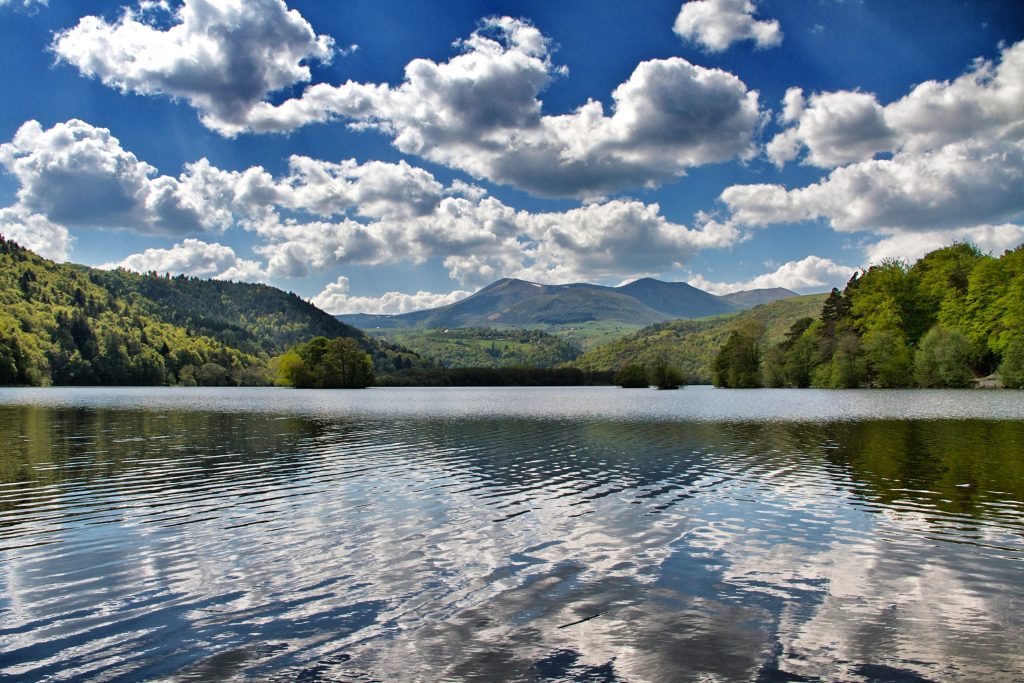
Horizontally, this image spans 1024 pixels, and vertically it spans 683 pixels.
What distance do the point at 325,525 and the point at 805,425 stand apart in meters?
48.1

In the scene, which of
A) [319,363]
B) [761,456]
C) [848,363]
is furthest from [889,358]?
[319,363]

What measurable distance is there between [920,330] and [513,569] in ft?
538

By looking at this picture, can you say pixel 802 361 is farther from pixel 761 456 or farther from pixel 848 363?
pixel 761 456

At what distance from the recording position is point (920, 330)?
5930 inches

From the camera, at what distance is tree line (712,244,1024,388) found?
125125mm

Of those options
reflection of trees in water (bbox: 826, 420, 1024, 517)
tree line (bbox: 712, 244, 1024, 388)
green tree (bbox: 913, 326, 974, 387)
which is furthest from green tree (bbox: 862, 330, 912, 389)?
reflection of trees in water (bbox: 826, 420, 1024, 517)

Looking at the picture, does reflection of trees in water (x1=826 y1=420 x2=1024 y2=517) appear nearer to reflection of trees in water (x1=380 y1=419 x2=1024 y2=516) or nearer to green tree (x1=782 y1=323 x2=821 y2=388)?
reflection of trees in water (x1=380 y1=419 x2=1024 y2=516)

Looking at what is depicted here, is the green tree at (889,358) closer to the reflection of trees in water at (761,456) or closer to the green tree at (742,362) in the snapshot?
the green tree at (742,362)

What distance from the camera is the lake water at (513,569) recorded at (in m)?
10.4

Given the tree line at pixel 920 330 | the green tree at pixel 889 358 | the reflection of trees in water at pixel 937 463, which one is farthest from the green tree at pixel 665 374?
the reflection of trees in water at pixel 937 463

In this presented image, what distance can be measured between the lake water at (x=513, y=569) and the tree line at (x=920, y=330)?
4265 inches

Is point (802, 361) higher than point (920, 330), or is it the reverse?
point (920, 330)

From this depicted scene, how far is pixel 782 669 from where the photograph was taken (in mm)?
9969

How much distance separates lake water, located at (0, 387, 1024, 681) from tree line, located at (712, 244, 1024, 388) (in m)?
108
